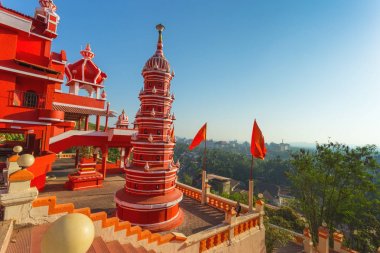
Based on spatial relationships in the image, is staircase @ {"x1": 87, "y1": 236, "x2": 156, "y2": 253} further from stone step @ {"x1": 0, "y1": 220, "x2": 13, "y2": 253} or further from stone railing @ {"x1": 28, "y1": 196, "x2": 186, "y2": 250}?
stone step @ {"x1": 0, "y1": 220, "x2": 13, "y2": 253}

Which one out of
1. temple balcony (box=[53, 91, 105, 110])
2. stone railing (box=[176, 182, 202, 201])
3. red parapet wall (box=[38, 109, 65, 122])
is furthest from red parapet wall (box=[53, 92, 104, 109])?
stone railing (box=[176, 182, 202, 201])

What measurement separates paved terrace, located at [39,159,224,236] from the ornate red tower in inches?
37.5

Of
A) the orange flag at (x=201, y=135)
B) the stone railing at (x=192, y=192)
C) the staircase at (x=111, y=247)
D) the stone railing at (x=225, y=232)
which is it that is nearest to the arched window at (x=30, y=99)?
the orange flag at (x=201, y=135)

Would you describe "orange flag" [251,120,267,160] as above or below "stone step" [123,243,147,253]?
above

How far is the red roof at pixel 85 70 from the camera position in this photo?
2092 cm

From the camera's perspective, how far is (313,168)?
22.6 metres

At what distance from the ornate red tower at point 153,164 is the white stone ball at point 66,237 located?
30.4 feet

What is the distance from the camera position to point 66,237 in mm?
2025

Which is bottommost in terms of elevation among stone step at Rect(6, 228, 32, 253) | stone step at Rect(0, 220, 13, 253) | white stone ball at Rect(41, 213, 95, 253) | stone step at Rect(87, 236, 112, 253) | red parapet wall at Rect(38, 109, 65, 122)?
stone step at Rect(87, 236, 112, 253)

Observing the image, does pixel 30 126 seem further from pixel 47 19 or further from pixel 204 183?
pixel 204 183

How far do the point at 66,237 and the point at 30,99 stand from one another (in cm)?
1780

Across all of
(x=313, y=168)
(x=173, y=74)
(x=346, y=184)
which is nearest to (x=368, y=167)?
(x=346, y=184)

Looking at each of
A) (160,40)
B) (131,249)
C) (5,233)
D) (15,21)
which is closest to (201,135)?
(160,40)

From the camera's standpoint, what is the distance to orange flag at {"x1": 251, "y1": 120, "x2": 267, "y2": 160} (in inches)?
523
